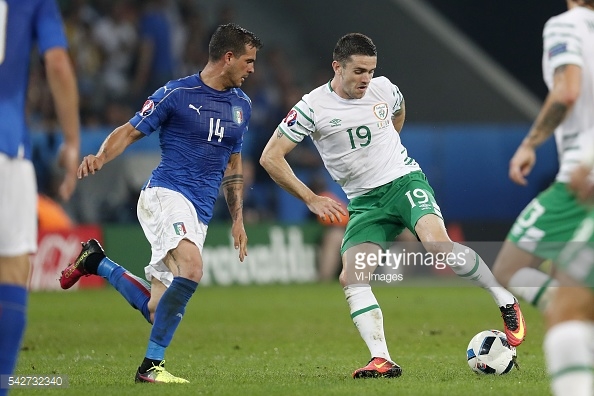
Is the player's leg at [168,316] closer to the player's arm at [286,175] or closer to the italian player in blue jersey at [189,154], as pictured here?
the italian player in blue jersey at [189,154]

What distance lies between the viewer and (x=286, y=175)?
7.97 m

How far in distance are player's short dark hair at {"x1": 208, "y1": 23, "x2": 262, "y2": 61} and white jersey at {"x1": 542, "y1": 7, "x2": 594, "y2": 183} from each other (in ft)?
10.4

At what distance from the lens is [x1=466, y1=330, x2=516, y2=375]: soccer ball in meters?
7.84

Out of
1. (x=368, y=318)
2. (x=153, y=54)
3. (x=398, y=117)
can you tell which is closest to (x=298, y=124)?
(x=398, y=117)

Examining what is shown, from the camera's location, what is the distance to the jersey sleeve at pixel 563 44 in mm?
5367

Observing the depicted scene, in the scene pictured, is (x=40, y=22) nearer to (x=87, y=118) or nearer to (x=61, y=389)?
(x=61, y=389)

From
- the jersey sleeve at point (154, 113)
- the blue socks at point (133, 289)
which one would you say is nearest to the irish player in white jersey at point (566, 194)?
the jersey sleeve at point (154, 113)

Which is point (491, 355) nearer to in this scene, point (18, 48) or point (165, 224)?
point (165, 224)

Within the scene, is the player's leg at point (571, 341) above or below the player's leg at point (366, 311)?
above

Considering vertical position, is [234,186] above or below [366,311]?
above

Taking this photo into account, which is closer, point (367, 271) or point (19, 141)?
point (19, 141)

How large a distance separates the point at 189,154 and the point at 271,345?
2.98m

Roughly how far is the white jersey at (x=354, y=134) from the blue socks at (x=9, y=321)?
3374 mm

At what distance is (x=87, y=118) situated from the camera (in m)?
19.6
